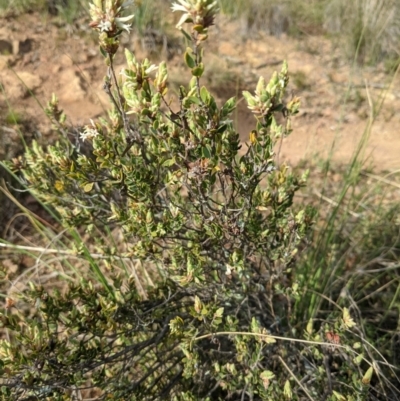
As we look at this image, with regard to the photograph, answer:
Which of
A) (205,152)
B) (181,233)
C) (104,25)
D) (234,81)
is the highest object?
(104,25)

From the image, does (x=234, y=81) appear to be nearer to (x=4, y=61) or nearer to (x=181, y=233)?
(x=4, y=61)

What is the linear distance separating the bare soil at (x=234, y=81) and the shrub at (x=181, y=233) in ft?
4.99

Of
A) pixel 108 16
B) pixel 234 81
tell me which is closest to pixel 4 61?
pixel 234 81

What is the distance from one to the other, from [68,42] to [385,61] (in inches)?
114

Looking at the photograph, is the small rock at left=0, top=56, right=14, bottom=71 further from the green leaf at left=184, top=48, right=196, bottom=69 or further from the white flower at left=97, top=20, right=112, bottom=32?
the green leaf at left=184, top=48, right=196, bottom=69

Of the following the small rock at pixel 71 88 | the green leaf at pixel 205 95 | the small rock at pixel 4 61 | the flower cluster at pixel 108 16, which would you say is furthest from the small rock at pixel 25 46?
the green leaf at pixel 205 95

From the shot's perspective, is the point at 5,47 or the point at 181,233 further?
the point at 5,47

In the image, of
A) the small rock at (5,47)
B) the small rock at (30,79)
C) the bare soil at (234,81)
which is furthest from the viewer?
the small rock at (5,47)

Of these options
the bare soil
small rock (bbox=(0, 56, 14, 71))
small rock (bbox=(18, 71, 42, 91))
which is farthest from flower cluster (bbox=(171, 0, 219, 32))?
small rock (bbox=(0, 56, 14, 71))

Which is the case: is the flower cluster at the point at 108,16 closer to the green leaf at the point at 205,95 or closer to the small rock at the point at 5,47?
the green leaf at the point at 205,95

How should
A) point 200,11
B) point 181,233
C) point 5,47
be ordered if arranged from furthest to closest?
point 5,47 → point 181,233 → point 200,11

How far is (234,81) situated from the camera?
3924 mm

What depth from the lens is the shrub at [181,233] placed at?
93cm

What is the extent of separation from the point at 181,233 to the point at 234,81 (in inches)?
112
